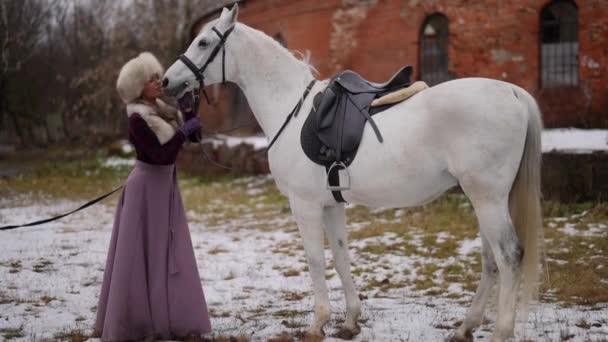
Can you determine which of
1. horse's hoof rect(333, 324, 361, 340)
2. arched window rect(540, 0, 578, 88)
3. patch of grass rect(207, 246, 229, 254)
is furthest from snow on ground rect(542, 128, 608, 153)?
horse's hoof rect(333, 324, 361, 340)

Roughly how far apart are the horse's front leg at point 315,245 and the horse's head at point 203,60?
3.45ft

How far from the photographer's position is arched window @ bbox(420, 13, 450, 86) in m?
13.7

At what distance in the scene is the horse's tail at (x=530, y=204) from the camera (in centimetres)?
360

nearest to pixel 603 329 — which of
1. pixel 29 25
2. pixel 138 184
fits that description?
pixel 138 184

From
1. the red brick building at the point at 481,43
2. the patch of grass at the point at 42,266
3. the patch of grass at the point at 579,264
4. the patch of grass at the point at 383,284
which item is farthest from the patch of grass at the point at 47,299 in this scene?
the red brick building at the point at 481,43

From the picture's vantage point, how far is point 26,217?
10039 mm

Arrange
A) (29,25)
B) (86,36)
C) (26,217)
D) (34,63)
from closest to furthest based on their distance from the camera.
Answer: (26,217), (29,25), (34,63), (86,36)

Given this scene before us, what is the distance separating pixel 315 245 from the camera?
159 inches

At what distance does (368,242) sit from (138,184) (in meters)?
4.26

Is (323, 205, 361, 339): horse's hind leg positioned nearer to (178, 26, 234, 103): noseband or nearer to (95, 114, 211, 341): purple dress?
(95, 114, 211, 341): purple dress

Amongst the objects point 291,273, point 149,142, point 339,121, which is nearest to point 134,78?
point 149,142

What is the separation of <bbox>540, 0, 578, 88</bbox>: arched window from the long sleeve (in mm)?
10268

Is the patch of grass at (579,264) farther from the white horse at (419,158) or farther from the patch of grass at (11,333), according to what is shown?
the patch of grass at (11,333)

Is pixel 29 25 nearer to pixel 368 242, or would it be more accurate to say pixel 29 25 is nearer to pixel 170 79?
pixel 368 242
